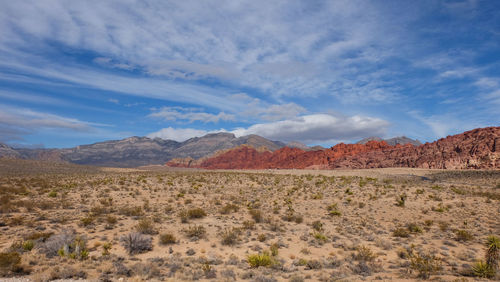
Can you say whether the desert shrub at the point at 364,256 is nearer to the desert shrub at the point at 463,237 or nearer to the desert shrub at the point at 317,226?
the desert shrub at the point at 317,226

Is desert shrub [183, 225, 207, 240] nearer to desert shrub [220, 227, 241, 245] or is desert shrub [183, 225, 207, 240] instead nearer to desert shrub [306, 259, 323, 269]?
desert shrub [220, 227, 241, 245]

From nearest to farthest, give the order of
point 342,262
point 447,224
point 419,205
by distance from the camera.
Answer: point 342,262 → point 447,224 → point 419,205

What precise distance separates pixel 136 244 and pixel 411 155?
8859 cm

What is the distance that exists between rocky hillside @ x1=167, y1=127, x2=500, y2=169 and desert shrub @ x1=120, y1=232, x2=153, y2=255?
72.8 m

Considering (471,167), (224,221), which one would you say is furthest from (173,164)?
(224,221)

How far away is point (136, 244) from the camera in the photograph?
9617 millimetres

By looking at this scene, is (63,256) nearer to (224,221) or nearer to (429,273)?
(224,221)

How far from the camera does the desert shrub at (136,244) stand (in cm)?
955

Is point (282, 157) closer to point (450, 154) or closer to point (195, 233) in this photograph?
point (450, 154)

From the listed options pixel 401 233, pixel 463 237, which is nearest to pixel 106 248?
pixel 401 233

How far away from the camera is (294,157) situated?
128 meters

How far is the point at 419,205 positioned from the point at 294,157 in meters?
109

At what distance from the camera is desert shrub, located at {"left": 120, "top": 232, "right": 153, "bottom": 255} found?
9.55 m

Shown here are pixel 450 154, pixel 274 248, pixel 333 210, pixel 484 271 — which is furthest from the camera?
pixel 450 154
